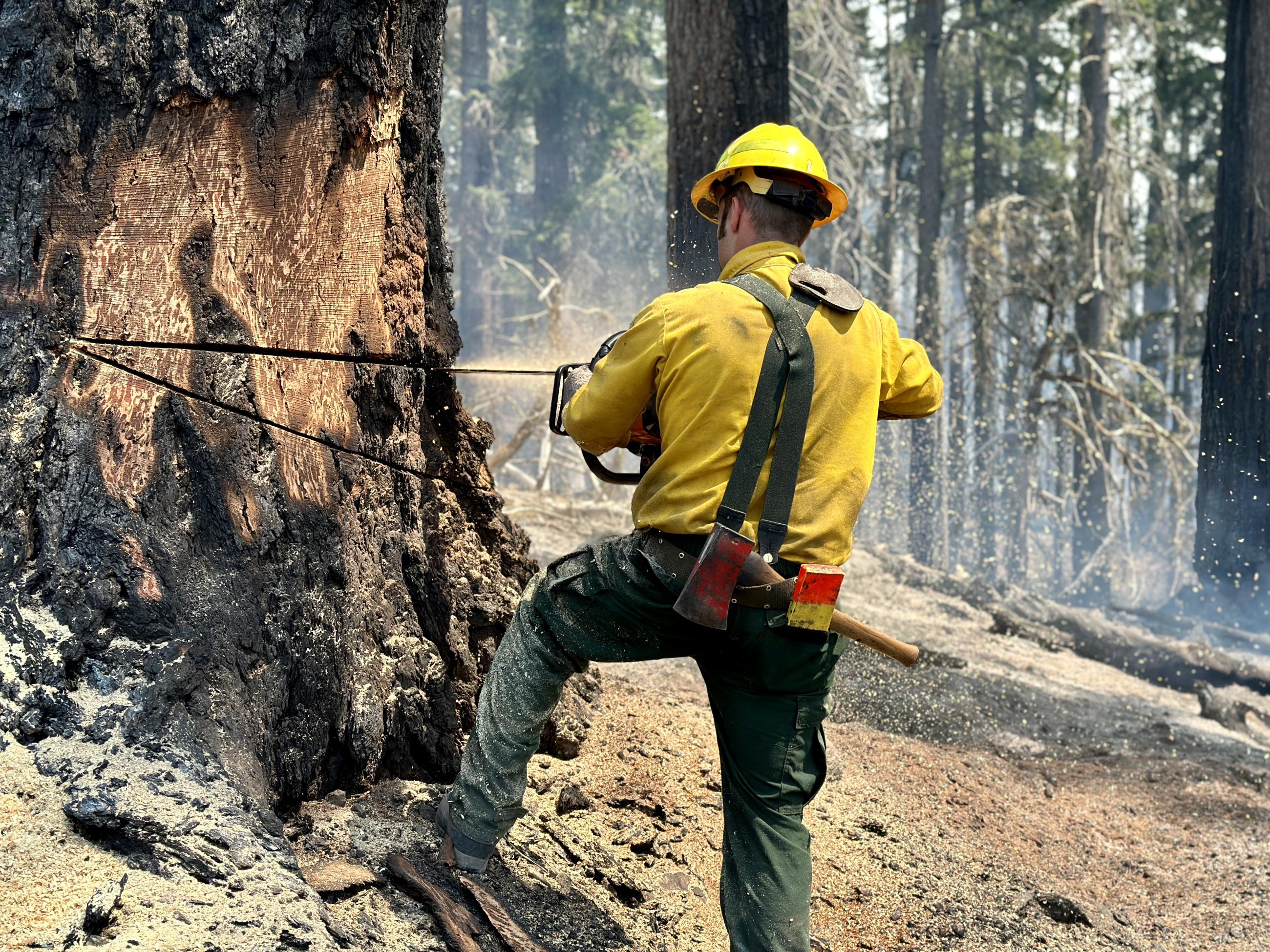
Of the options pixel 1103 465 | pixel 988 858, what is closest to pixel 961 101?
pixel 1103 465

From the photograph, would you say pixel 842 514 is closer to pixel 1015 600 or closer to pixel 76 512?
pixel 76 512

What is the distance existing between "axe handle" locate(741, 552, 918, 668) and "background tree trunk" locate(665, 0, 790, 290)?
3955 millimetres

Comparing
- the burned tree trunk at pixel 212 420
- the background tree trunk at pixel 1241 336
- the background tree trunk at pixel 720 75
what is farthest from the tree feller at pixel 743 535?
the background tree trunk at pixel 1241 336

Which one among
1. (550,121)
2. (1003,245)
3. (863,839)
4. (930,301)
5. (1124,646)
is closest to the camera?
(863,839)

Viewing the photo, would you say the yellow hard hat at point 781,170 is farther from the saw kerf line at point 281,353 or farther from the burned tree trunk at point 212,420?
the burned tree trunk at point 212,420

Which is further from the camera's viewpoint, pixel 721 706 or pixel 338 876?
pixel 721 706

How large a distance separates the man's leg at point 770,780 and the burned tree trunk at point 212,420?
2.99 feet

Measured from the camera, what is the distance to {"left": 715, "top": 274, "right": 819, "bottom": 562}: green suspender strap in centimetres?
240

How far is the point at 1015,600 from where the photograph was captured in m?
12.3

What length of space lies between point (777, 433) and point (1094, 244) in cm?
1351

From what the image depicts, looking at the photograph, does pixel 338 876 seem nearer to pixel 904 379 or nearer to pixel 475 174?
pixel 904 379

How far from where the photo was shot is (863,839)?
3502 millimetres

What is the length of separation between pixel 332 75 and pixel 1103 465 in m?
12.7

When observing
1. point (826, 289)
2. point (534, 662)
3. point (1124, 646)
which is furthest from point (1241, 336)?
point (534, 662)
